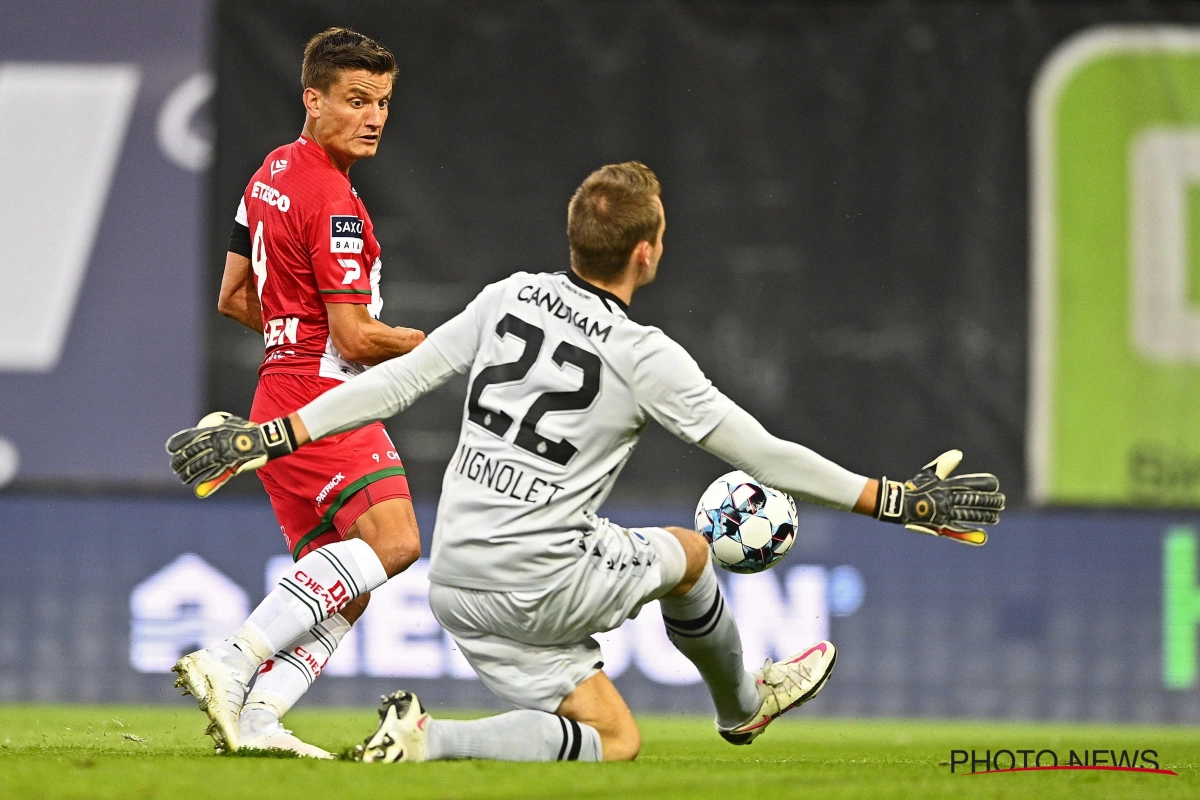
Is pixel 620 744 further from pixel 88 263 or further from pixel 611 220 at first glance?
pixel 88 263

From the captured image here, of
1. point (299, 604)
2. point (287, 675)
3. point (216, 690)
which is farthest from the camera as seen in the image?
point (287, 675)

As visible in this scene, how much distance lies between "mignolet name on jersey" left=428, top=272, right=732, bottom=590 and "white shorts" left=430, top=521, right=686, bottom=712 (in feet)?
0.17

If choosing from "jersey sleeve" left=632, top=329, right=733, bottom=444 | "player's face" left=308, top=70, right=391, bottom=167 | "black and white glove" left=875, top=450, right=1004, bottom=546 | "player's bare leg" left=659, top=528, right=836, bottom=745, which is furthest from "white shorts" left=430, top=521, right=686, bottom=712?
"player's face" left=308, top=70, right=391, bottom=167

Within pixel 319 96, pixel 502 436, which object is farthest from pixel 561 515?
pixel 319 96

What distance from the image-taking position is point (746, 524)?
4.79 m

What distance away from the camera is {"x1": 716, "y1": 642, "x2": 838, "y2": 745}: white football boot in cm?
461

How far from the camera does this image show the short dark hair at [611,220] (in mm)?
3951

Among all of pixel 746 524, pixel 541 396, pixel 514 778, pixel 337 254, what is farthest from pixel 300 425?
pixel 746 524

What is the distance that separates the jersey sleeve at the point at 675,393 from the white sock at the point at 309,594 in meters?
1.08

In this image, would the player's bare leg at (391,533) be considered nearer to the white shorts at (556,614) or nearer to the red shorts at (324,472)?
the red shorts at (324,472)

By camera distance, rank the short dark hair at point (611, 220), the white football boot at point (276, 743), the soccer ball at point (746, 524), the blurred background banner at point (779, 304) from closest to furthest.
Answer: the short dark hair at point (611, 220)
the white football boot at point (276, 743)
the soccer ball at point (746, 524)
the blurred background banner at point (779, 304)

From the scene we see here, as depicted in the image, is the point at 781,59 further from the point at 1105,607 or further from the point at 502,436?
the point at 502,436
